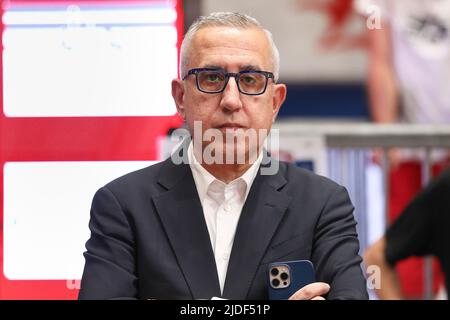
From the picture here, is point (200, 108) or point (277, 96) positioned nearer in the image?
point (200, 108)

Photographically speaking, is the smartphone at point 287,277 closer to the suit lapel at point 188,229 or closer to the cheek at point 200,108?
the suit lapel at point 188,229

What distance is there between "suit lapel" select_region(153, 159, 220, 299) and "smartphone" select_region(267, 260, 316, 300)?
0.43ft

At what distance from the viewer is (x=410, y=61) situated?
16.2 feet

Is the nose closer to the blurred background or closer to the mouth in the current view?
the mouth

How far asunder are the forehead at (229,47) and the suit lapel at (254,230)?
0.94 feet

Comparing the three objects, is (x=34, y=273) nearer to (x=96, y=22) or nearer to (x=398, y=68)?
(x=96, y=22)

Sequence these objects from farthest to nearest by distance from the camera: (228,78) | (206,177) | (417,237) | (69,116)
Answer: (417,237)
(69,116)
(206,177)
(228,78)

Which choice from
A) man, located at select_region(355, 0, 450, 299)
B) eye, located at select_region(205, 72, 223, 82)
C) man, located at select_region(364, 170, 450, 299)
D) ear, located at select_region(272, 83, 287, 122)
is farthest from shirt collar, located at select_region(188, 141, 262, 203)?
man, located at select_region(355, 0, 450, 299)

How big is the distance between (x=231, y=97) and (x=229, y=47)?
0.11 m

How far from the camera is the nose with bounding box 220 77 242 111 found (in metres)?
2.06

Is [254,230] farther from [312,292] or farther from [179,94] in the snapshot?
[179,94]

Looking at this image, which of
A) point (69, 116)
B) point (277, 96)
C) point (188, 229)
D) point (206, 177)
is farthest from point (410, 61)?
point (188, 229)

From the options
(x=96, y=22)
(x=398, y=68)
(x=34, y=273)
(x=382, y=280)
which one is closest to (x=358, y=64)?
(x=398, y=68)
